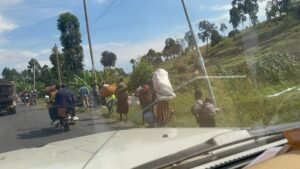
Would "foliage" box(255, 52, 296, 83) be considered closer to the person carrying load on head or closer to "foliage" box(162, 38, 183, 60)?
"foliage" box(162, 38, 183, 60)

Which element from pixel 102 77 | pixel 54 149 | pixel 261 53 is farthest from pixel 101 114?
pixel 54 149

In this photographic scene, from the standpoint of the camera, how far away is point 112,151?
9.13ft

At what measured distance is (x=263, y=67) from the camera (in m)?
15.0

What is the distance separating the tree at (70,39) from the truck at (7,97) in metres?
14.0

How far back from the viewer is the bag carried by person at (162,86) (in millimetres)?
10953

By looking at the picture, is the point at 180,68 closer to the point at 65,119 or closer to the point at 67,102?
the point at 67,102

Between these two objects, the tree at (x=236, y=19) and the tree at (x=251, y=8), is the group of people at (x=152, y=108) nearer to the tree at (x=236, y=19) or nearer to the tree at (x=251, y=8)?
the tree at (x=236, y=19)

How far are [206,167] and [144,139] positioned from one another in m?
0.91

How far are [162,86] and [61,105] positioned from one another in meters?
3.20

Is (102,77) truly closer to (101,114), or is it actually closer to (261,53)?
(101,114)

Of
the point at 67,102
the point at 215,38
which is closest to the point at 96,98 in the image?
the point at 67,102

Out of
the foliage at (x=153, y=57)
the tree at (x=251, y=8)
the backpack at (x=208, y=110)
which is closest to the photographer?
the backpack at (x=208, y=110)

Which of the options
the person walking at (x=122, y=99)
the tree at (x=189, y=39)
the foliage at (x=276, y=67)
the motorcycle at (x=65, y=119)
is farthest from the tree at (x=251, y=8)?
the motorcycle at (x=65, y=119)

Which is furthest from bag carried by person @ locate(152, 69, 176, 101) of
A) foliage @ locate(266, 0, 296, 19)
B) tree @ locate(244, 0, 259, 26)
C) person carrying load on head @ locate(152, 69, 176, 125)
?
foliage @ locate(266, 0, 296, 19)
